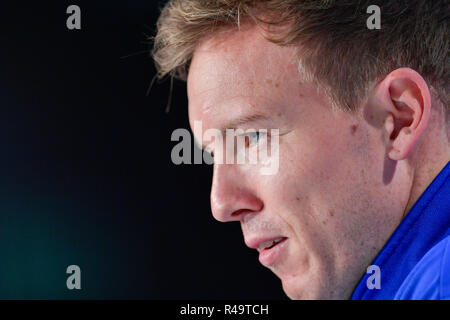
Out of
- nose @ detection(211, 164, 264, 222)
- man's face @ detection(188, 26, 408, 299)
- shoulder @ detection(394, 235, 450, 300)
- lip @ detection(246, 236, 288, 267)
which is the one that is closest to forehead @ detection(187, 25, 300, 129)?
man's face @ detection(188, 26, 408, 299)

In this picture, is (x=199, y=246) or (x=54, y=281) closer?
(x=54, y=281)

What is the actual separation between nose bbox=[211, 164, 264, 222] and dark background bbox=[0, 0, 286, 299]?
655 mm

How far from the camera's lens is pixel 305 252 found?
976 mm

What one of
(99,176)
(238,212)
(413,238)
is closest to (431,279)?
(413,238)

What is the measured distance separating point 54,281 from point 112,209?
264 mm

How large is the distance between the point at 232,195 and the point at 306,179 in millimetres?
153

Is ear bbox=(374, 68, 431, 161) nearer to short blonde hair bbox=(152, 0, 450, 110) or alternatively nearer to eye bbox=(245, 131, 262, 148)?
short blonde hair bbox=(152, 0, 450, 110)

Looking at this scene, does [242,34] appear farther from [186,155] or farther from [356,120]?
[186,155]

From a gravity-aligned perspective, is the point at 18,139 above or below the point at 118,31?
below

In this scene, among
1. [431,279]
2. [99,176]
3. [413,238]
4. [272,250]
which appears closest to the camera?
[431,279]

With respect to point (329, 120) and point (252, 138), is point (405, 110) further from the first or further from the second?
point (252, 138)

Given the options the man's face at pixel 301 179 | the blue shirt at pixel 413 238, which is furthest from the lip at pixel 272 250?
the blue shirt at pixel 413 238

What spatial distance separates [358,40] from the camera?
3.20ft

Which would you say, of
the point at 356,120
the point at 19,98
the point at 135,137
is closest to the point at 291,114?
the point at 356,120
